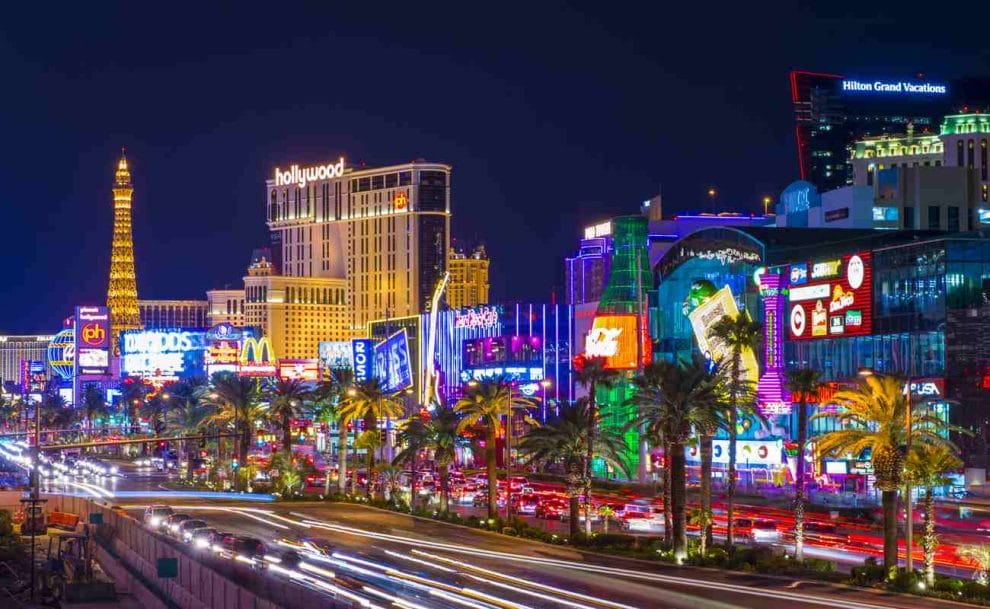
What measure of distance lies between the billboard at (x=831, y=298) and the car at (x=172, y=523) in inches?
2243

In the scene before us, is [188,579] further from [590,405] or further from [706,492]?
[590,405]

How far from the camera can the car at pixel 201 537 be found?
74.6 m

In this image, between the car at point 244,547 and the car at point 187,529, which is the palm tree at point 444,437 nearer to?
the car at point 187,529

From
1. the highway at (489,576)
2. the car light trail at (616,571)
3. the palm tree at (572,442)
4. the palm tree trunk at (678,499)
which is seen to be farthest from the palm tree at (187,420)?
the palm tree trunk at (678,499)

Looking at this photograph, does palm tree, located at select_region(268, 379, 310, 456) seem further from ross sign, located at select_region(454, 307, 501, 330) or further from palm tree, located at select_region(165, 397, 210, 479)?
ross sign, located at select_region(454, 307, 501, 330)

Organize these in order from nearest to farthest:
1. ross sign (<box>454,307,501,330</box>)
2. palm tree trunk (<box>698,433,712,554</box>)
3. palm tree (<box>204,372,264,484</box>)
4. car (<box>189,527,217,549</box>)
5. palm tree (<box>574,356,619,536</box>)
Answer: car (<box>189,527,217,549</box>) → palm tree trunk (<box>698,433,712,554</box>) → palm tree (<box>574,356,619,536</box>) → palm tree (<box>204,372,264,484</box>) → ross sign (<box>454,307,501,330</box>)

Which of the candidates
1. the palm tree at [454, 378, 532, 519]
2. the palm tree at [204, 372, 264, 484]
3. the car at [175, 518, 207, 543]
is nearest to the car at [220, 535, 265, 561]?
the car at [175, 518, 207, 543]

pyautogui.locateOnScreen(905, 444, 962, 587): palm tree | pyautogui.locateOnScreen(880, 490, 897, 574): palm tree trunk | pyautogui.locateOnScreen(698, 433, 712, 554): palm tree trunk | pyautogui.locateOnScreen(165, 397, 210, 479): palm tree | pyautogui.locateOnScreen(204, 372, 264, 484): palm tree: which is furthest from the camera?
pyautogui.locateOnScreen(165, 397, 210, 479): palm tree

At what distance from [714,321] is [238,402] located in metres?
38.6

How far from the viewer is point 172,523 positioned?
279 ft

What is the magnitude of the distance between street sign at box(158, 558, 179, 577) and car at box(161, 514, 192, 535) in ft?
73.0

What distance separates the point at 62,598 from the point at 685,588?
25.0m

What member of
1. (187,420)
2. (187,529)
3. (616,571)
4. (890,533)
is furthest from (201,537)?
(187,420)

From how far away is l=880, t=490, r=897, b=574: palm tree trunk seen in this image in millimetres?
62469
